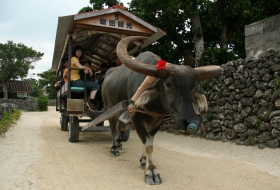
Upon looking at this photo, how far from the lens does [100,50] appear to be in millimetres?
7164

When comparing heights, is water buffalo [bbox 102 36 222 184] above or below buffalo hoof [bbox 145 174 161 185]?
above

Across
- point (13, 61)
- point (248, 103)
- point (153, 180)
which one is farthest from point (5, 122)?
point (13, 61)

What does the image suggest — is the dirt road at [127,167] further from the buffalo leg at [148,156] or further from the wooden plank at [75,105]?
the wooden plank at [75,105]

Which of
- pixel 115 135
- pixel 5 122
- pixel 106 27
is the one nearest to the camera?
pixel 115 135

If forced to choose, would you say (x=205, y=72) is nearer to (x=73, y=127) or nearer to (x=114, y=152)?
(x=114, y=152)

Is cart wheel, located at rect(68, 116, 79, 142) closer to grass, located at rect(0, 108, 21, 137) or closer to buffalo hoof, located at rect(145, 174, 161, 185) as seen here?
grass, located at rect(0, 108, 21, 137)

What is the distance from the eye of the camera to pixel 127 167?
3.98 m

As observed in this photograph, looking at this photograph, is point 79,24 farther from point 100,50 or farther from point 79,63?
point 100,50

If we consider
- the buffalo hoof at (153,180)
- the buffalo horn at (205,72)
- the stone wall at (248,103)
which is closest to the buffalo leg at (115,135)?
the buffalo hoof at (153,180)

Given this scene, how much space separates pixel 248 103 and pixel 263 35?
1.85 m

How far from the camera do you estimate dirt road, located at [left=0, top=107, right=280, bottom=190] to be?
10.3 ft

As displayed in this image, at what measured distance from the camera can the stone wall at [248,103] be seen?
4887mm

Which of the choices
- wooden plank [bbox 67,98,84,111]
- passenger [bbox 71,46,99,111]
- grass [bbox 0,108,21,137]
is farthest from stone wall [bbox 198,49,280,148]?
grass [bbox 0,108,21,137]

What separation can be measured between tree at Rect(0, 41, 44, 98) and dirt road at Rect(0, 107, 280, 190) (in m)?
23.3
